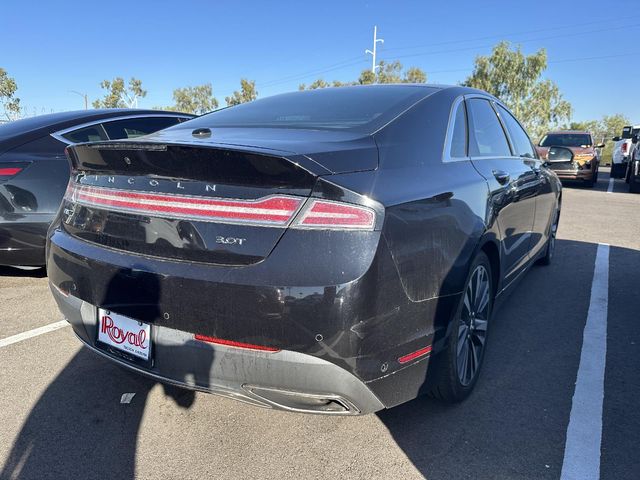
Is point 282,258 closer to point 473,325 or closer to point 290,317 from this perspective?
point 290,317

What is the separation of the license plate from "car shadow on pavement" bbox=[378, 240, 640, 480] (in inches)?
47.9

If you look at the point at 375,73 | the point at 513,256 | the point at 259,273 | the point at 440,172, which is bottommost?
the point at 513,256

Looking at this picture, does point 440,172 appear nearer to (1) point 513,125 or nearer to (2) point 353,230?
(2) point 353,230

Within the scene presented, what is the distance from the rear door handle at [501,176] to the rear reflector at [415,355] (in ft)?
A: 4.32

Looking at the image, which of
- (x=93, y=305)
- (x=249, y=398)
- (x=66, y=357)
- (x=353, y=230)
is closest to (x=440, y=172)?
(x=353, y=230)

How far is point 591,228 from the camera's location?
7898mm

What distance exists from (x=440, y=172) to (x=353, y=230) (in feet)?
2.50

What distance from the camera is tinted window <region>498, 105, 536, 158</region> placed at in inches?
150

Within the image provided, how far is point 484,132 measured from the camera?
10.5ft

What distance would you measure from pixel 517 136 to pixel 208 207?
3038 mm

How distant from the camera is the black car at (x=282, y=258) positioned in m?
1.75

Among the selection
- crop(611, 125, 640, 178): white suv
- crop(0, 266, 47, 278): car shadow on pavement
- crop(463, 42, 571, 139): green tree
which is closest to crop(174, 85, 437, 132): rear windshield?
crop(0, 266, 47, 278): car shadow on pavement

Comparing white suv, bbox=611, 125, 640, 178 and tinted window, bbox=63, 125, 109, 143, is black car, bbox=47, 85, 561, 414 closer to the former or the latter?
tinted window, bbox=63, 125, 109, 143

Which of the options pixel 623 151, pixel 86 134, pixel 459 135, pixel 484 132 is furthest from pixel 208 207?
pixel 623 151
